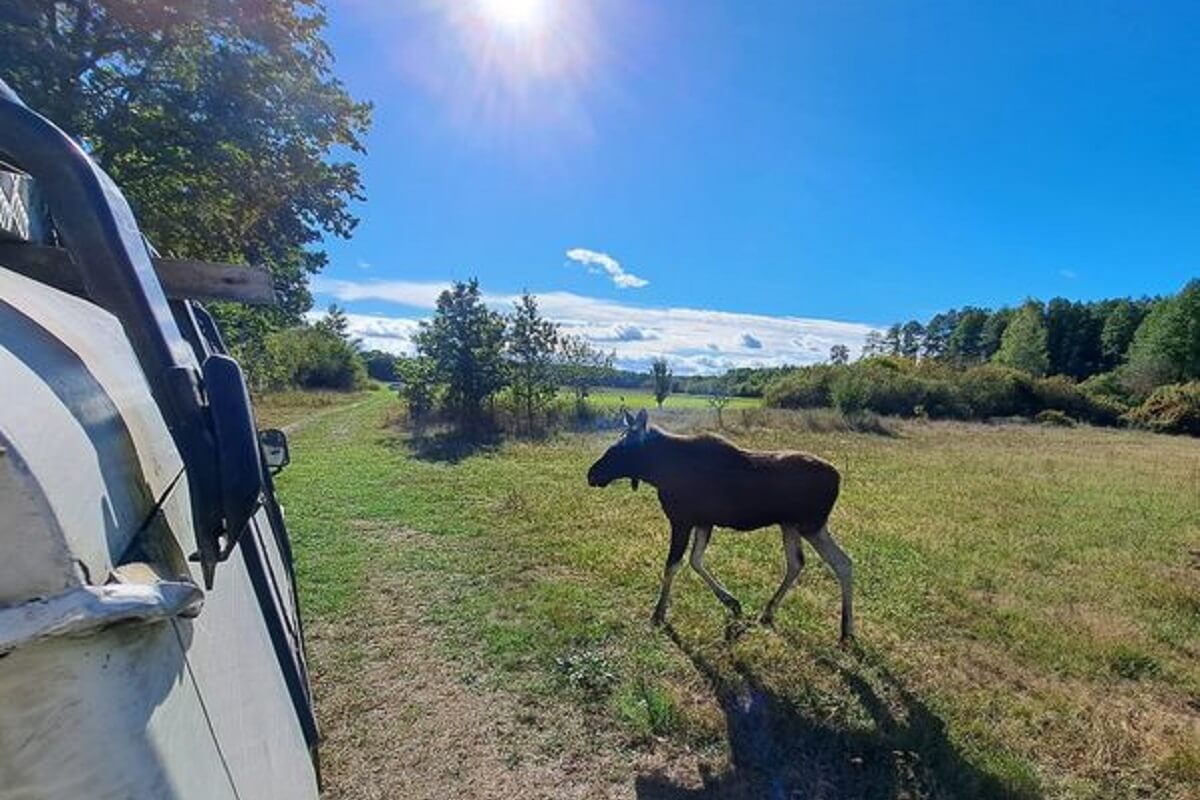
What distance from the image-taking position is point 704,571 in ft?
18.1

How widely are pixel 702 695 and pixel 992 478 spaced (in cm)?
1248

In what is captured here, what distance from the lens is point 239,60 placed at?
8.53m

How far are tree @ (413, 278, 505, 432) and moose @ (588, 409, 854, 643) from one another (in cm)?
1591

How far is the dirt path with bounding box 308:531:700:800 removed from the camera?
132 inches

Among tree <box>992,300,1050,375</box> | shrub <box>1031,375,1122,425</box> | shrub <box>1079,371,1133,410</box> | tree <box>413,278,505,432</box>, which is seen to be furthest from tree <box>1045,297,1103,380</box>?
tree <box>413,278,505,432</box>

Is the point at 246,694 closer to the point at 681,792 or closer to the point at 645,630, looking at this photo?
the point at 681,792

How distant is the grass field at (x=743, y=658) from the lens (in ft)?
11.5

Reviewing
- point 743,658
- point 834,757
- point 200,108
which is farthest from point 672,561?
point 200,108

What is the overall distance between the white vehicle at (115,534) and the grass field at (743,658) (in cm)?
241

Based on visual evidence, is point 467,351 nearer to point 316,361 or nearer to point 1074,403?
point 316,361

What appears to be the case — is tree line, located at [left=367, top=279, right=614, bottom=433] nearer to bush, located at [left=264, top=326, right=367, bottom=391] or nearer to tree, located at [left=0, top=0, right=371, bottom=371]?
tree, located at [left=0, top=0, right=371, bottom=371]

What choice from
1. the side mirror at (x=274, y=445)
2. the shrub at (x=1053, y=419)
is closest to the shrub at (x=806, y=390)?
the shrub at (x=1053, y=419)

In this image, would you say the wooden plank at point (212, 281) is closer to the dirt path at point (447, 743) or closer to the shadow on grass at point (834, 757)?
the dirt path at point (447, 743)

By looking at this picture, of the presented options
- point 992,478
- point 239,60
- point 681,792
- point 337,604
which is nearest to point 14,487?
point 681,792
